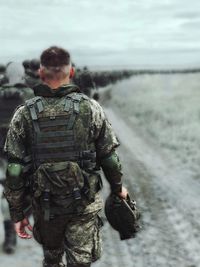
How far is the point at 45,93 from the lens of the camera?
3568 mm

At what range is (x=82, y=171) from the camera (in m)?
3.55

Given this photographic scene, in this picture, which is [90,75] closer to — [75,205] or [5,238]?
[5,238]

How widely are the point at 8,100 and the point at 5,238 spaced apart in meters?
1.35

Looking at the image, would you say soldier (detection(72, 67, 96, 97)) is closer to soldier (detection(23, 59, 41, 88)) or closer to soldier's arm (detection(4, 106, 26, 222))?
soldier (detection(23, 59, 41, 88))

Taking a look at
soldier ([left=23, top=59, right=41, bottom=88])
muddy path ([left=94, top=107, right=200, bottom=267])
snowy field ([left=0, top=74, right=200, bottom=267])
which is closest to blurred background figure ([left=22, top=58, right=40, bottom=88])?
soldier ([left=23, top=59, right=41, bottom=88])

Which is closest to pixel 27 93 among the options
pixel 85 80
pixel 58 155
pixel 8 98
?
pixel 8 98

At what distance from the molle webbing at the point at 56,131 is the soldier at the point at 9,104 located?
1.95 meters

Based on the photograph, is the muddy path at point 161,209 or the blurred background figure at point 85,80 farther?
the blurred background figure at point 85,80

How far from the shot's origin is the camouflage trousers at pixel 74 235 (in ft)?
11.8

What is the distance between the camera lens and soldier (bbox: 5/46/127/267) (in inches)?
138

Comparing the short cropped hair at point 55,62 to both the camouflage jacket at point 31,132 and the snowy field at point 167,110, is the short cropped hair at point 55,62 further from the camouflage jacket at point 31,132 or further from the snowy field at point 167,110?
the snowy field at point 167,110

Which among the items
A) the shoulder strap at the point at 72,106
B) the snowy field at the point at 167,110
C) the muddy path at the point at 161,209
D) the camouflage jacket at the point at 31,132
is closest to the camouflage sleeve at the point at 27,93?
the muddy path at the point at 161,209

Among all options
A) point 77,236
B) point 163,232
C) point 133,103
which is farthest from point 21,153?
point 133,103

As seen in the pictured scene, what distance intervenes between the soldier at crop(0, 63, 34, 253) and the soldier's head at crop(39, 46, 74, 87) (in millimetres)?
1931
